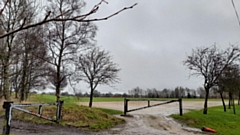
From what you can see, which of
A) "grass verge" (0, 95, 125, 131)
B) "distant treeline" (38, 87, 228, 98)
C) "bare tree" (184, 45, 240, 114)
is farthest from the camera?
"distant treeline" (38, 87, 228, 98)

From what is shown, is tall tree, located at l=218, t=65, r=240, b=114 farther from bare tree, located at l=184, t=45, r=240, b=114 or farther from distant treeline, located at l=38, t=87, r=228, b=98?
distant treeline, located at l=38, t=87, r=228, b=98

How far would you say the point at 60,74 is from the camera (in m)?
14.4

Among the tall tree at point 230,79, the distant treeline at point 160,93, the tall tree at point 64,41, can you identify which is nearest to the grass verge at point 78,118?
the tall tree at point 64,41

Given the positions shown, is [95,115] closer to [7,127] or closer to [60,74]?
[60,74]

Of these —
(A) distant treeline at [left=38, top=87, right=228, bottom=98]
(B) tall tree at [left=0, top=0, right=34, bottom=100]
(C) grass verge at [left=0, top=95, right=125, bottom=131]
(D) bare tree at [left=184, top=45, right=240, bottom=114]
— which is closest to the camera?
(B) tall tree at [left=0, top=0, right=34, bottom=100]

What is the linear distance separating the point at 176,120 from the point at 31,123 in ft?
28.5

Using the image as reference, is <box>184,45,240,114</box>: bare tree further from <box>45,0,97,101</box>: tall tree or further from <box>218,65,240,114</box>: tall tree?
<box>45,0,97,101</box>: tall tree

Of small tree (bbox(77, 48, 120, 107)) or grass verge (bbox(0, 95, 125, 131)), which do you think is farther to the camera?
small tree (bbox(77, 48, 120, 107))

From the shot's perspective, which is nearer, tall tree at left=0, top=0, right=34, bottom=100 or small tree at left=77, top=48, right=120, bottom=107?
tall tree at left=0, top=0, right=34, bottom=100

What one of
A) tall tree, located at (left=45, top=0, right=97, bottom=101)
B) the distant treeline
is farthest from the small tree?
the distant treeline

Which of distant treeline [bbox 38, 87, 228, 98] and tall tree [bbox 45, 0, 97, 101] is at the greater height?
tall tree [bbox 45, 0, 97, 101]

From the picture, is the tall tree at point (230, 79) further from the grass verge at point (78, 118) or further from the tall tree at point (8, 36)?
the tall tree at point (8, 36)

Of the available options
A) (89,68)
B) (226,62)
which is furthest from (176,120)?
(89,68)

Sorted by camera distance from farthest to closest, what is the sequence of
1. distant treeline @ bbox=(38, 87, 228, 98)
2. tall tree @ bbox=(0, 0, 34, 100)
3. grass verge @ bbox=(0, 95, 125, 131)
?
distant treeline @ bbox=(38, 87, 228, 98), grass verge @ bbox=(0, 95, 125, 131), tall tree @ bbox=(0, 0, 34, 100)
